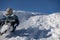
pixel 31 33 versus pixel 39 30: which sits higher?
pixel 39 30

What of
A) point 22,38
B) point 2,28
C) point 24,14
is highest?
point 24,14

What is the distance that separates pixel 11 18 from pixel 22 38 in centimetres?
115

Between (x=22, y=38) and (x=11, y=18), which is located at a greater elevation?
(x=11, y=18)

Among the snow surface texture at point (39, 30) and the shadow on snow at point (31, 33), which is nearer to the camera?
the snow surface texture at point (39, 30)

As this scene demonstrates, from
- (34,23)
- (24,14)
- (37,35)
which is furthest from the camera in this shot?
(24,14)

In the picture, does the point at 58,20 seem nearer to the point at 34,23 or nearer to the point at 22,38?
the point at 34,23

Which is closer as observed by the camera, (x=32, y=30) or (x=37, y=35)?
(x=37, y=35)

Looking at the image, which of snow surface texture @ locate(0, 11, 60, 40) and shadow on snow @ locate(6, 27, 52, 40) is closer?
snow surface texture @ locate(0, 11, 60, 40)

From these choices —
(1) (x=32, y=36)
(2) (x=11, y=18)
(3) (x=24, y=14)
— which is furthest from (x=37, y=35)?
(3) (x=24, y=14)

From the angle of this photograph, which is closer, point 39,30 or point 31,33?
point 31,33

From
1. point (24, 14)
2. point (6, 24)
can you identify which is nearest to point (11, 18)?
point (6, 24)

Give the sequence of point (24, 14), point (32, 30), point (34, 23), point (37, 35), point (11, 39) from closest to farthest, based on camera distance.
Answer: point (11, 39) < point (37, 35) < point (32, 30) < point (34, 23) < point (24, 14)

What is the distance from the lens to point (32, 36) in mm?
9133

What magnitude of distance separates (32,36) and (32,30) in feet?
2.90
